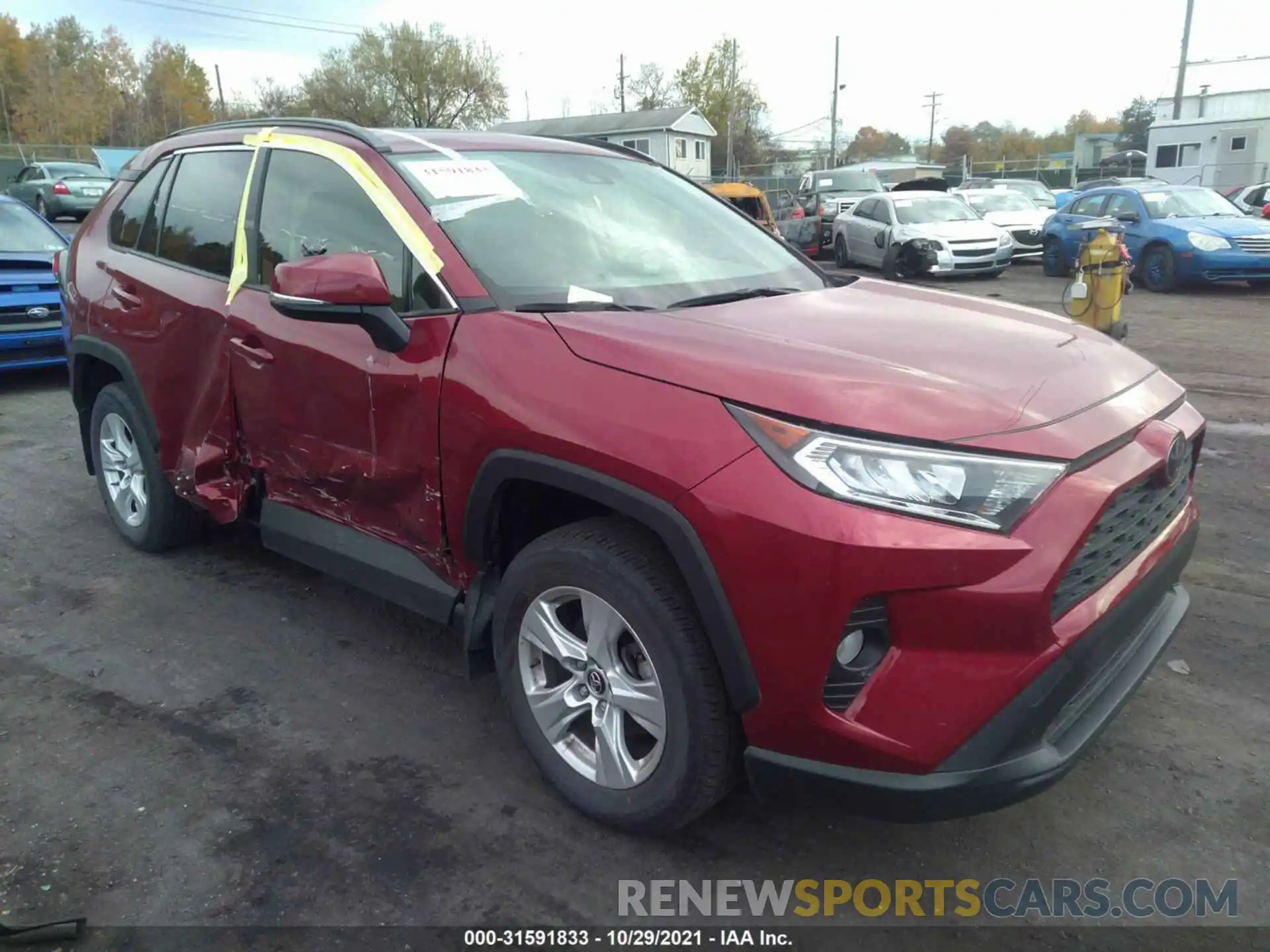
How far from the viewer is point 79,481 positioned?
601 cm

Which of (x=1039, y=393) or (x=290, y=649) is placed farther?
(x=290, y=649)

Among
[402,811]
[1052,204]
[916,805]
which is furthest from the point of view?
[1052,204]

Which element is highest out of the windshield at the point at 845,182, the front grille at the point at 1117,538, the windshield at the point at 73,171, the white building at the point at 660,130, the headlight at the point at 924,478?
the white building at the point at 660,130

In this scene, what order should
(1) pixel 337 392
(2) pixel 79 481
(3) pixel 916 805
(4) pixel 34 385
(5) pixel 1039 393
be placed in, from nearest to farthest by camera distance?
(3) pixel 916 805, (5) pixel 1039 393, (1) pixel 337 392, (2) pixel 79 481, (4) pixel 34 385

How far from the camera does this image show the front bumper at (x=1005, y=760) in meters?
2.11

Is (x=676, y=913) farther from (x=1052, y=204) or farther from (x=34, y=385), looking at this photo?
(x=1052, y=204)

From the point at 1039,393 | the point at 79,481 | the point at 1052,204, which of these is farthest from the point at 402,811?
the point at 1052,204

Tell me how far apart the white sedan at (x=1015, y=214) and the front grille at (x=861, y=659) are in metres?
17.9

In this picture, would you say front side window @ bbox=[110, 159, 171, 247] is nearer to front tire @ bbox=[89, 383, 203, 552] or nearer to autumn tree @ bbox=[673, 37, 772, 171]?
front tire @ bbox=[89, 383, 203, 552]

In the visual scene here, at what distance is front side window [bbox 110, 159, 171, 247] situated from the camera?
4.45 m

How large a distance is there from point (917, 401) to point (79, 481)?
5525 mm

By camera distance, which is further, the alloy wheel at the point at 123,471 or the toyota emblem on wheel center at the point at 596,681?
the alloy wheel at the point at 123,471

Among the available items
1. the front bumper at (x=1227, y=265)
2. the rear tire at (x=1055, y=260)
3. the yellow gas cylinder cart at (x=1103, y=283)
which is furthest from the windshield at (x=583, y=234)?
the rear tire at (x=1055, y=260)

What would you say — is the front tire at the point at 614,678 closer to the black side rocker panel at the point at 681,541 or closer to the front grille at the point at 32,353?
the black side rocker panel at the point at 681,541
